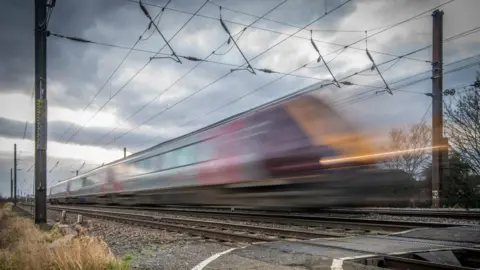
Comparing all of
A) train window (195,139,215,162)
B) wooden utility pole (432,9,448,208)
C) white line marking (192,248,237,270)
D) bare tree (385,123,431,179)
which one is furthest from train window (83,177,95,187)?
white line marking (192,248,237,270)

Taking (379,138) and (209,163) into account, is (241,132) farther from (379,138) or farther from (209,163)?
(379,138)

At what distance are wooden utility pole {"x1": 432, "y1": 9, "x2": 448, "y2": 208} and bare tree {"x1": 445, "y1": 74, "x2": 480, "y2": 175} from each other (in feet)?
2.75

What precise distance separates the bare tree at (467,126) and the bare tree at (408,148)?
5387 millimetres

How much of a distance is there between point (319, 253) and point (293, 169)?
2698 millimetres

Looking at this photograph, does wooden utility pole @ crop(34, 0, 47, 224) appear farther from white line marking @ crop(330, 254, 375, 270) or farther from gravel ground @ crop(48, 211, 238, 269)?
white line marking @ crop(330, 254, 375, 270)

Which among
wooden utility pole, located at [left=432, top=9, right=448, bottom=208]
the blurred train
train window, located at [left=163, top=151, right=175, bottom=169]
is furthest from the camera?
wooden utility pole, located at [left=432, top=9, right=448, bottom=208]

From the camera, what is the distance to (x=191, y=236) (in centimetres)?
1199

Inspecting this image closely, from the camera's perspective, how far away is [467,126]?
61.7 ft

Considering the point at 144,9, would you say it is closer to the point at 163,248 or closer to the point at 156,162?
the point at 156,162

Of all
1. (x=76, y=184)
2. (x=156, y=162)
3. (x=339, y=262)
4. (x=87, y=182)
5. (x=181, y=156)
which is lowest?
(x=76, y=184)

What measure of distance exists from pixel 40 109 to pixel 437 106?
16.6 meters

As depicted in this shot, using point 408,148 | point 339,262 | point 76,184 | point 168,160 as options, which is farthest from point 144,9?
point 76,184

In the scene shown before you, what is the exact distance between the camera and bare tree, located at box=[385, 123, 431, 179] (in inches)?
438

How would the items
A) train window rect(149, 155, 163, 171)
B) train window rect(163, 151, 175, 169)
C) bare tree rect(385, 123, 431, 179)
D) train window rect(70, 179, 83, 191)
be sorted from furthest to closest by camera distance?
1. train window rect(70, 179, 83, 191)
2. train window rect(149, 155, 163, 171)
3. train window rect(163, 151, 175, 169)
4. bare tree rect(385, 123, 431, 179)
